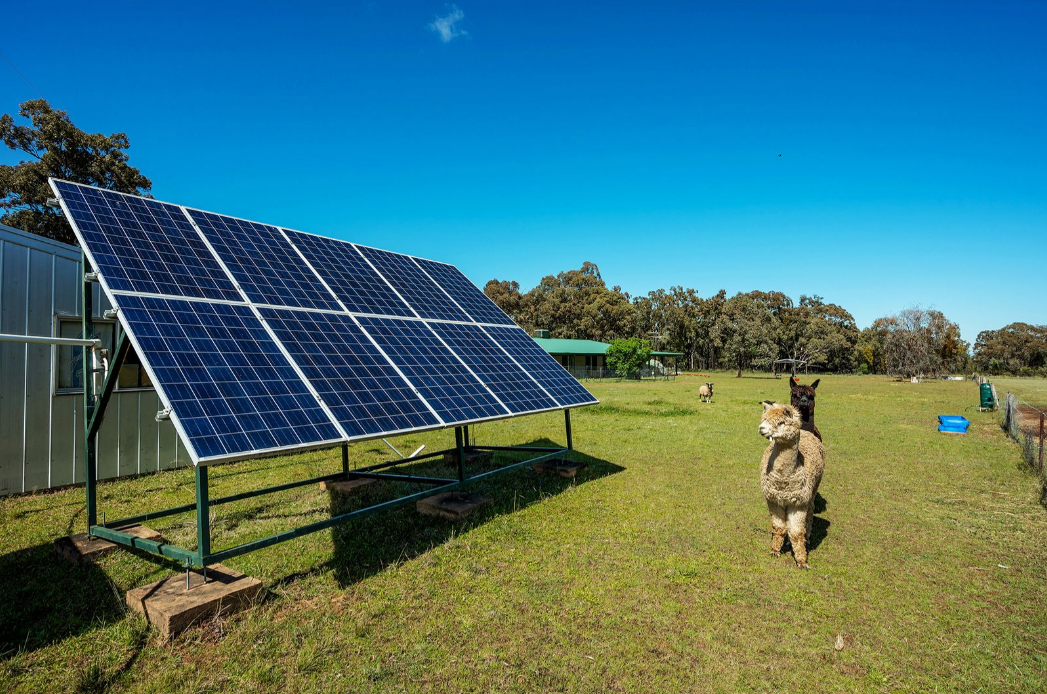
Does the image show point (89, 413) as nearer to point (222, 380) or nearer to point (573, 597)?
point (222, 380)

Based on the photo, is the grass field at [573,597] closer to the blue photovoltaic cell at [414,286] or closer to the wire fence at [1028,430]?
the wire fence at [1028,430]

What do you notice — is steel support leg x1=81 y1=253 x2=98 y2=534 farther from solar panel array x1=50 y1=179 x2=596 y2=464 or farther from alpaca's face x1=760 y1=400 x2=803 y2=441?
alpaca's face x1=760 y1=400 x2=803 y2=441

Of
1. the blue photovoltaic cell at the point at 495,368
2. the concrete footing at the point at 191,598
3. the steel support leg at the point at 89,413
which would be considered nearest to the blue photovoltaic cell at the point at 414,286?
the blue photovoltaic cell at the point at 495,368

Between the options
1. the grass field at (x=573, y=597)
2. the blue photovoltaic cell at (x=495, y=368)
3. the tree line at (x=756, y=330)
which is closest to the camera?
the grass field at (x=573, y=597)

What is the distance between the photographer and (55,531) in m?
8.15

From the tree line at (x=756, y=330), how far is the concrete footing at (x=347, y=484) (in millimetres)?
78200

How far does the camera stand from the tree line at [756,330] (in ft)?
279

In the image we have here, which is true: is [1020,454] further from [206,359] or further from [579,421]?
[206,359]

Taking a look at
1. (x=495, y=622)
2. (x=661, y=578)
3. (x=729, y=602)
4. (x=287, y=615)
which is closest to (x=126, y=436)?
(x=287, y=615)

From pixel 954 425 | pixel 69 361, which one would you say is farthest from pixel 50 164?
pixel 954 425

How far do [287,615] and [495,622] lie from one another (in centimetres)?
235

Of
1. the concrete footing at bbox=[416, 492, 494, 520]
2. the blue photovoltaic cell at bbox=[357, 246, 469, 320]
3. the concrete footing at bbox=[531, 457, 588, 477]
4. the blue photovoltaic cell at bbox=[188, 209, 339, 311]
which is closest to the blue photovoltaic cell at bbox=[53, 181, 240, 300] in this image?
the blue photovoltaic cell at bbox=[188, 209, 339, 311]

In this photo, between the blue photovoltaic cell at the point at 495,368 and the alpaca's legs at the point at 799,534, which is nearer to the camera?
the alpaca's legs at the point at 799,534

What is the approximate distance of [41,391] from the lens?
411 inches
